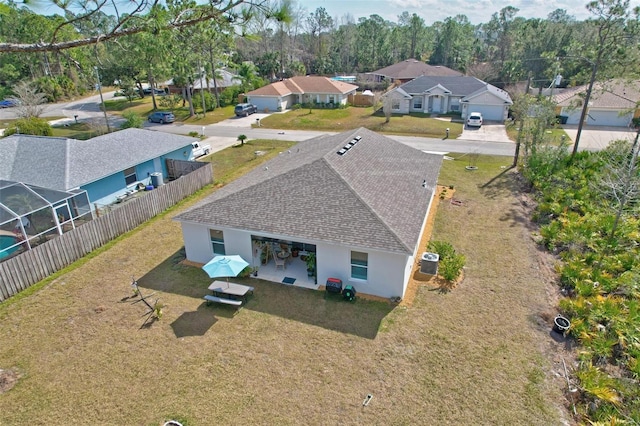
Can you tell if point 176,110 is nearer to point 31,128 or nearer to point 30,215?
point 31,128

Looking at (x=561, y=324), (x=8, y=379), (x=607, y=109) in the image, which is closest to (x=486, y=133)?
(x=607, y=109)

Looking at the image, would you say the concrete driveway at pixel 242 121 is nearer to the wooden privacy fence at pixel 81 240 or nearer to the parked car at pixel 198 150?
the parked car at pixel 198 150

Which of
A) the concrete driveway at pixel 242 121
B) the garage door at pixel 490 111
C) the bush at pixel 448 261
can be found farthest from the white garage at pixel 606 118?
the concrete driveway at pixel 242 121

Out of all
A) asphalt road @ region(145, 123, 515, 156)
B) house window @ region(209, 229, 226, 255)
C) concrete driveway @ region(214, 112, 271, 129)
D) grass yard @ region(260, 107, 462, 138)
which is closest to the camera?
house window @ region(209, 229, 226, 255)

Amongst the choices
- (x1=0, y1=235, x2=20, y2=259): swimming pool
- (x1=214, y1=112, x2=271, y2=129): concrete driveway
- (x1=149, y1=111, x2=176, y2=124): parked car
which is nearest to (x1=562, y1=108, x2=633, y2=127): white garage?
(x1=214, y1=112, x2=271, y2=129): concrete driveway

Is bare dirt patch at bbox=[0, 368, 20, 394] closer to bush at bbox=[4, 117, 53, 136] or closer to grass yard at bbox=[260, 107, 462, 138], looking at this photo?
bush at bbox=[4, 117, 53, 136]

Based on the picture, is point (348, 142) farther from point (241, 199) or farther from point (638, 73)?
point (638, 73)
